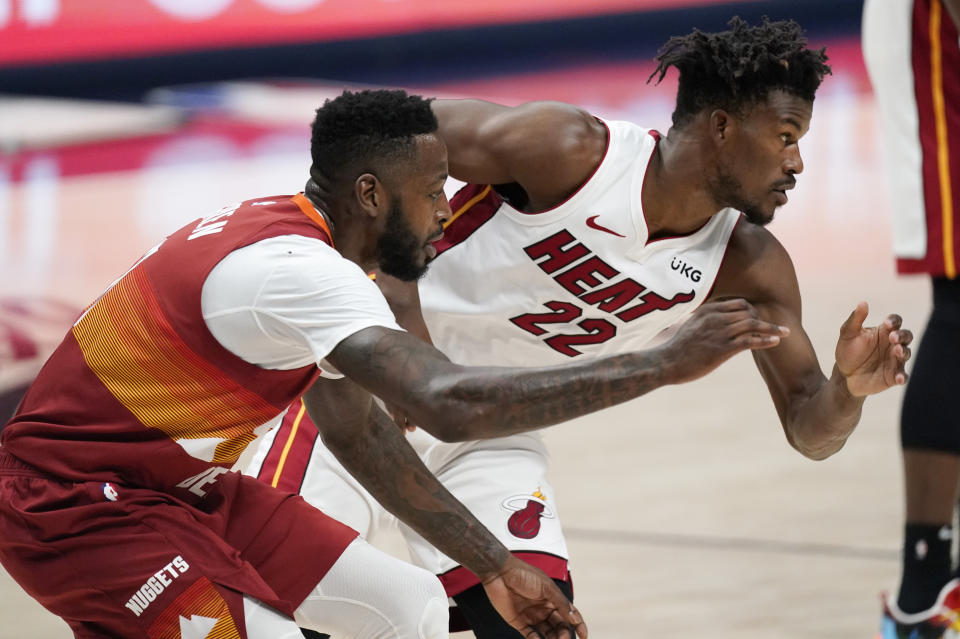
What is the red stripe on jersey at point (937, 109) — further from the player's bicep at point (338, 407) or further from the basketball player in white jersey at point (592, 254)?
the player's bicep at point (338, 407)

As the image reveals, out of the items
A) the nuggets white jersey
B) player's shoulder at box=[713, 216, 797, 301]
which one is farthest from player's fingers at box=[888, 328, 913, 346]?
the nuggets white jersey

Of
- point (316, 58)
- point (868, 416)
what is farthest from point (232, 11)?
point (868, 416)

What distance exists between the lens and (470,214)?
3.63 meters

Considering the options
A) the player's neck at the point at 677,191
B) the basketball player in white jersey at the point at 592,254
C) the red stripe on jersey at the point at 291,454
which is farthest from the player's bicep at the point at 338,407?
the player's neck at the point at 677,191

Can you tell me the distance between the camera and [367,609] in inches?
120

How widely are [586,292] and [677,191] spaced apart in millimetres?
313

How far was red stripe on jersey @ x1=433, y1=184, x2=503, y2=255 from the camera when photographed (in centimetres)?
360

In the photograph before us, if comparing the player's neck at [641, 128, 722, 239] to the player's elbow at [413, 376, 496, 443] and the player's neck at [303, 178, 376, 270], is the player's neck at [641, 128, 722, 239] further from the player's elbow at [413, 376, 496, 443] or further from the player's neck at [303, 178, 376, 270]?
the player's elbow at [413, 376, 496, 443]

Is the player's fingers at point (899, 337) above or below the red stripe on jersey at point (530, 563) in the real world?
above

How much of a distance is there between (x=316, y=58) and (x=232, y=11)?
2.99 feet

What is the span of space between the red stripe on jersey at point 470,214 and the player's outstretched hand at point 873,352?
2.93 ft

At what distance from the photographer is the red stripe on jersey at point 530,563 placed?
3371mm

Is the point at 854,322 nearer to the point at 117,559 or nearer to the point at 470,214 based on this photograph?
the point at 470,214

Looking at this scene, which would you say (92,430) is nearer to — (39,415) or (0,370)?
(39,415)
